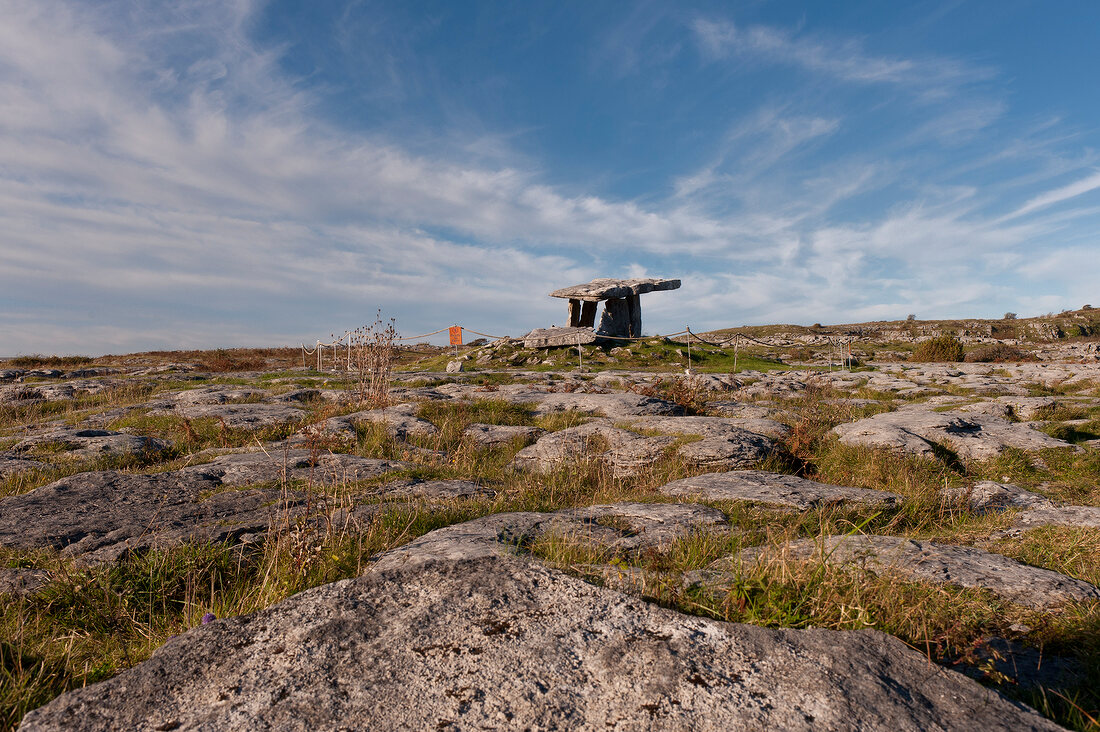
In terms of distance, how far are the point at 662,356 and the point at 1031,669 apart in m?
20.9

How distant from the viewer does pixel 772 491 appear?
505 cm

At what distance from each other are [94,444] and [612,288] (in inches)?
792

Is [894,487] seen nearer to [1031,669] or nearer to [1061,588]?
[1061,588]

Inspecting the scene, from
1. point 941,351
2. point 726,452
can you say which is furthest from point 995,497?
point 941,351

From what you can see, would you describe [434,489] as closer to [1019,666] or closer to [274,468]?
[274,468]

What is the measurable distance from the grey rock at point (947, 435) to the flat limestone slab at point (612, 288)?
17.0 metres

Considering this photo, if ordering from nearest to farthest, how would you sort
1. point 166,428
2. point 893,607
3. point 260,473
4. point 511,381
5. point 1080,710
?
point 1080,710 → point 893,607 → point 260,473 → point 166,428 → point 511,381

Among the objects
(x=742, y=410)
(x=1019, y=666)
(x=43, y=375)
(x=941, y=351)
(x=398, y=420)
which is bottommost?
(x=1019, y=666)

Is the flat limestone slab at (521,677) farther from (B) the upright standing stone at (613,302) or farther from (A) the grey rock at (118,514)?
(B) the upright standing stone at (613,302)

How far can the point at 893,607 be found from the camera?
2266mm

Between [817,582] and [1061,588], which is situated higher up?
[817,582]

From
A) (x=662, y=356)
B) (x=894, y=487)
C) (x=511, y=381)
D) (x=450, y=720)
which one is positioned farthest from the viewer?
(x=662, y=356)

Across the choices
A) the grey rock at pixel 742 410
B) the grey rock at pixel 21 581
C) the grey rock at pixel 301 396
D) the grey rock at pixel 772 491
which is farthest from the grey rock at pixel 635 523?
the grey rock at pixel 301 396

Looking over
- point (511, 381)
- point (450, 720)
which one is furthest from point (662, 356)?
point (450, 720)
